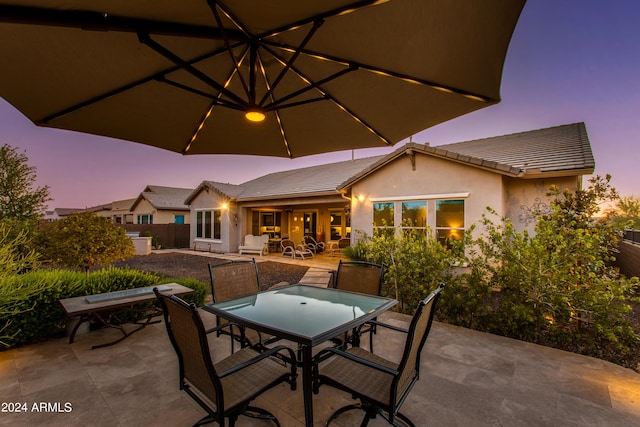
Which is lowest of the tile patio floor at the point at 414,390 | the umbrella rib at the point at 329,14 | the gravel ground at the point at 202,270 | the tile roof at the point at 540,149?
the gravel ground at the point at 202,270

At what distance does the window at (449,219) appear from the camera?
783 cm

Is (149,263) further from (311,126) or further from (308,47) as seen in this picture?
(308,47)

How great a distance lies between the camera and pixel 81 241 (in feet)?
18.6

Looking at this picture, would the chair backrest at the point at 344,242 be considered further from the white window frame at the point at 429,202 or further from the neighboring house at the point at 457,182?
the white window frame at the point at 429,202

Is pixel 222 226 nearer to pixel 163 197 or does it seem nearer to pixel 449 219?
pixel 163 197

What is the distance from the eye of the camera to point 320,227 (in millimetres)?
16953

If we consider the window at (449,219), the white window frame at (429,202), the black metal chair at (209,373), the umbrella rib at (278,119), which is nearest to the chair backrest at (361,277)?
the black metal chair at (209,373)

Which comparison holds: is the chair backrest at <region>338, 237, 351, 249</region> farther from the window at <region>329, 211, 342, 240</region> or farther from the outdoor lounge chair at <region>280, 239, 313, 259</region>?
the window at <region>329, 211, 342, 240</region>

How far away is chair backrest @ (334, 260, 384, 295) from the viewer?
3.45m

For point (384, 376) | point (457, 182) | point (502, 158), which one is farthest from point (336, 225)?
point (384, 376)

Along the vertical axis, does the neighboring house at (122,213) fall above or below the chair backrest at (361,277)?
above

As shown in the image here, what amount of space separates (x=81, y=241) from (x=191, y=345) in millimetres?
5684

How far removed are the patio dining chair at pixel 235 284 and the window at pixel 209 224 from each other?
12.8m

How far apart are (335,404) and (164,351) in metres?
2.33
